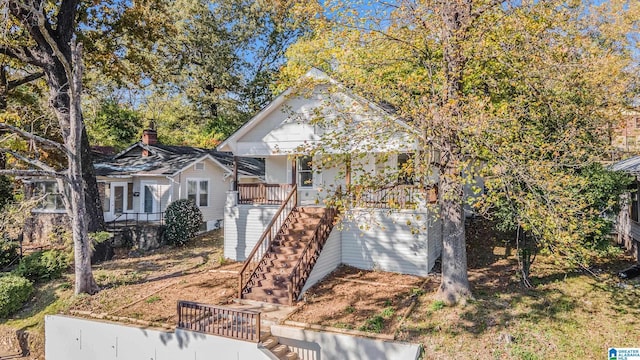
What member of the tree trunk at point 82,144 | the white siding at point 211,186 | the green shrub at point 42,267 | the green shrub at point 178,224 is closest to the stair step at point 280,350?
the tree trunk at point 82,144

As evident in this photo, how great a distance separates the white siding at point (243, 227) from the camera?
1633 cm

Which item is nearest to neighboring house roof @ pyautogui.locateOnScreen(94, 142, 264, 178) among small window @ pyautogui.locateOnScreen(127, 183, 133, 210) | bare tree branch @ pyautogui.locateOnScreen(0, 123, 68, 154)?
small window @ pyautogui.locateOnScreen(127, 183, 133, 210)

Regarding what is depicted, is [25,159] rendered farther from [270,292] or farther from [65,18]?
[270,292]

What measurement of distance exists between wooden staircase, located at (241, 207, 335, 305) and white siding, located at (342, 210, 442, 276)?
→ 1213mm

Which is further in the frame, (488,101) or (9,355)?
(9,355)

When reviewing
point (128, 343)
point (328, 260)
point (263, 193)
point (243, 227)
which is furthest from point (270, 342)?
point (263, 193)

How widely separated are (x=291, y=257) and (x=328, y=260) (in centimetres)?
162

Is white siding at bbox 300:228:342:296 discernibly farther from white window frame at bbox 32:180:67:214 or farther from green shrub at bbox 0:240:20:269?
white window frame at bbox 32:180:67:214

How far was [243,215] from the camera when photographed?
656 inches

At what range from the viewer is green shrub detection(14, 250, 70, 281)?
14836 mm

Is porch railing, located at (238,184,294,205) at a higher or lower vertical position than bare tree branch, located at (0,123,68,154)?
lower

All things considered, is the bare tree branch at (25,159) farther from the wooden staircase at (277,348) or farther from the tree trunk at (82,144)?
the wooden staircase at (277,348)

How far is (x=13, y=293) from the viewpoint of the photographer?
13.1 meters

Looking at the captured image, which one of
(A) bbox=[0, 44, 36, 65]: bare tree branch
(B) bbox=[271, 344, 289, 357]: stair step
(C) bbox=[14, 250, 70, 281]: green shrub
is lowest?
(B) bbox=[271, 344, 289, 357]: stair step
